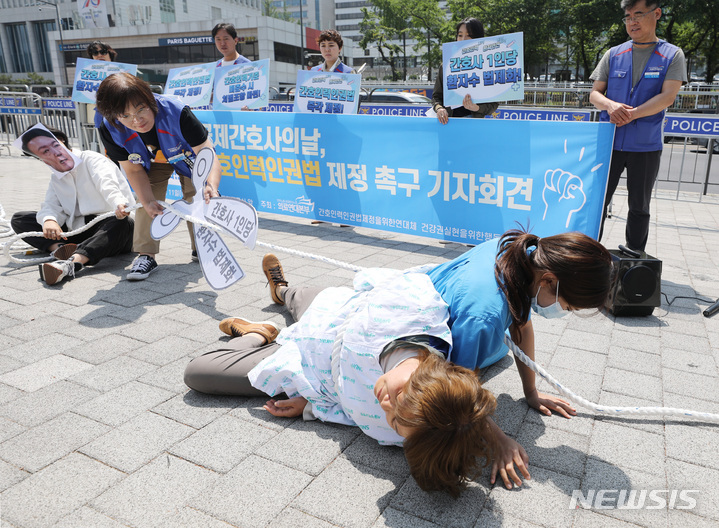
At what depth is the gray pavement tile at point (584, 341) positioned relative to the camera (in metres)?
3.07

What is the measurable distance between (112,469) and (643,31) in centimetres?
425

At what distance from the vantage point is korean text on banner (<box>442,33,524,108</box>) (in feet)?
16.0

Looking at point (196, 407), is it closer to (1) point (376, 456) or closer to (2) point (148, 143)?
(1) point (376, 456)

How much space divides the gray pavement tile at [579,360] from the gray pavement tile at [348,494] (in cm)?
132

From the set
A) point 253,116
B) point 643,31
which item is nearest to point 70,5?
point 253,116

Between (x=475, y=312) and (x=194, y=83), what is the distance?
22.3ft

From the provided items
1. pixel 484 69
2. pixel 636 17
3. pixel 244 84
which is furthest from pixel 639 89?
pixel 244 84

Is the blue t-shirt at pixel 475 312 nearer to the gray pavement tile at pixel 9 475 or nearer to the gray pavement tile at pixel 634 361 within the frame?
the gray pavement tile at pixel 634 361

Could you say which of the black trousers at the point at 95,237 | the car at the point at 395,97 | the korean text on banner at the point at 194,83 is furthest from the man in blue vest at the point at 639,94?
the car at the point at 395,97

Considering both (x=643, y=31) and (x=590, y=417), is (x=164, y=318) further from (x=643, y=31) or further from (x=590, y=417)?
(x=643, y=31)

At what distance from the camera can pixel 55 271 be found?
3977 mm

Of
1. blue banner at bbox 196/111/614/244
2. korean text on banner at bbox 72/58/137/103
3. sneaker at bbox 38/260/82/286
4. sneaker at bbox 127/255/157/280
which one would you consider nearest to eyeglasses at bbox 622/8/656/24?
blue banner at bbox 196/111/614/244

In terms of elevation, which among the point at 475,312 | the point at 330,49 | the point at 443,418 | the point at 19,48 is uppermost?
the point at 19,48

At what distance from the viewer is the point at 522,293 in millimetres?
1865
